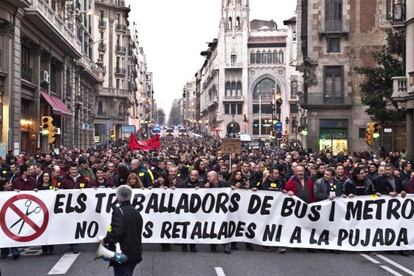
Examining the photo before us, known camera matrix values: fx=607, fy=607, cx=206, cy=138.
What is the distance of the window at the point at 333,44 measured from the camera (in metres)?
43.3

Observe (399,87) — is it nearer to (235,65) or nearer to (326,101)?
(326,101)

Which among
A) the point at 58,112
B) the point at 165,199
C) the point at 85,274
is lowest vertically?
the point at 85,274

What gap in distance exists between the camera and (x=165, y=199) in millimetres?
11883

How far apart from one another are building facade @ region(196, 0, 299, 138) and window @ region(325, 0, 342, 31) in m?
63.6

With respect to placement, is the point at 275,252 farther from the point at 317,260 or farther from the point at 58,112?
the point at 58,112

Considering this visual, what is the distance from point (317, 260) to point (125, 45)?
263 ft

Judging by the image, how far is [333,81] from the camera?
143ft

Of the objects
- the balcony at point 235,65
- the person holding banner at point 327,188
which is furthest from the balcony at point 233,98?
the person holding banner at point 327,188

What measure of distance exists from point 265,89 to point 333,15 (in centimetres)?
6746

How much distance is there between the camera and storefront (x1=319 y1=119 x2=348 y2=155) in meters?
43.3

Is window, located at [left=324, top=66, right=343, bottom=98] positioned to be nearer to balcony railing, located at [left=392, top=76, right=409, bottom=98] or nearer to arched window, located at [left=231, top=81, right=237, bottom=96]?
Answer: balcony railing, located at [left=392, top=76, right=409, bottom=98]

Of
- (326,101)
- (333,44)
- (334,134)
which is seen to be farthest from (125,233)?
(333,44)

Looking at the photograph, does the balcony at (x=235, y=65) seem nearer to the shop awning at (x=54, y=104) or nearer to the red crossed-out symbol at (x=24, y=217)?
the shop awning at (x=54, y=104)

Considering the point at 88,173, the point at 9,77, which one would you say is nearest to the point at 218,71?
the point at 9,77
